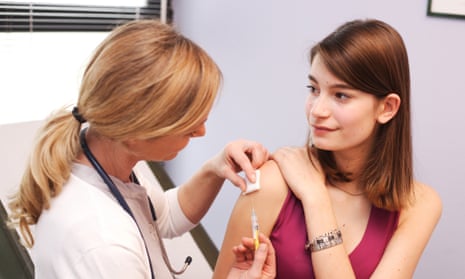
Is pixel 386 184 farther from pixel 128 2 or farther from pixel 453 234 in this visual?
pixel 128 2

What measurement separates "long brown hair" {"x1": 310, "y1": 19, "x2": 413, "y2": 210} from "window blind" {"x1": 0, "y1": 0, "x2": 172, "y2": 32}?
5.37 ft

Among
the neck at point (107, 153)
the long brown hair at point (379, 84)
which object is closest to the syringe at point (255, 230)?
the long brown hair at point (379, 84)

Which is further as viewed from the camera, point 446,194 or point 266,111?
point 266,111

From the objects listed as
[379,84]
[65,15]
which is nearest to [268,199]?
[379,84]

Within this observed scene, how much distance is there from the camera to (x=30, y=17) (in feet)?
8.81

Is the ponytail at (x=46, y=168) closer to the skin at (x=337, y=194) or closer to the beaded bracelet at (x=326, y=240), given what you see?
the skin at (x=337, y=194)

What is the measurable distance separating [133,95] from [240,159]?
386 millimetres

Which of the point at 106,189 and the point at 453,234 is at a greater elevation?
the point at 106,189

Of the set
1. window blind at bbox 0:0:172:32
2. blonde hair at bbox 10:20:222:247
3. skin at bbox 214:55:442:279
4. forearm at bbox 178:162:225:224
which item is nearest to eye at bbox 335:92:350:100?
skin at bbox 214:55:442:279

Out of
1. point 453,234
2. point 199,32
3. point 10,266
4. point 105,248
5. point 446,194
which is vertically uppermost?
point 199,32

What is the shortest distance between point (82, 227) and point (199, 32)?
215 cm

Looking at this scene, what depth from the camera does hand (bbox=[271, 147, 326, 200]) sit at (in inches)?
46.9

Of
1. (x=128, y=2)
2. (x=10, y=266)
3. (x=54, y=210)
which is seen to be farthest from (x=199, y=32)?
(x=54, y=210)

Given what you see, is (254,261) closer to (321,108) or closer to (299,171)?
(299,171)
